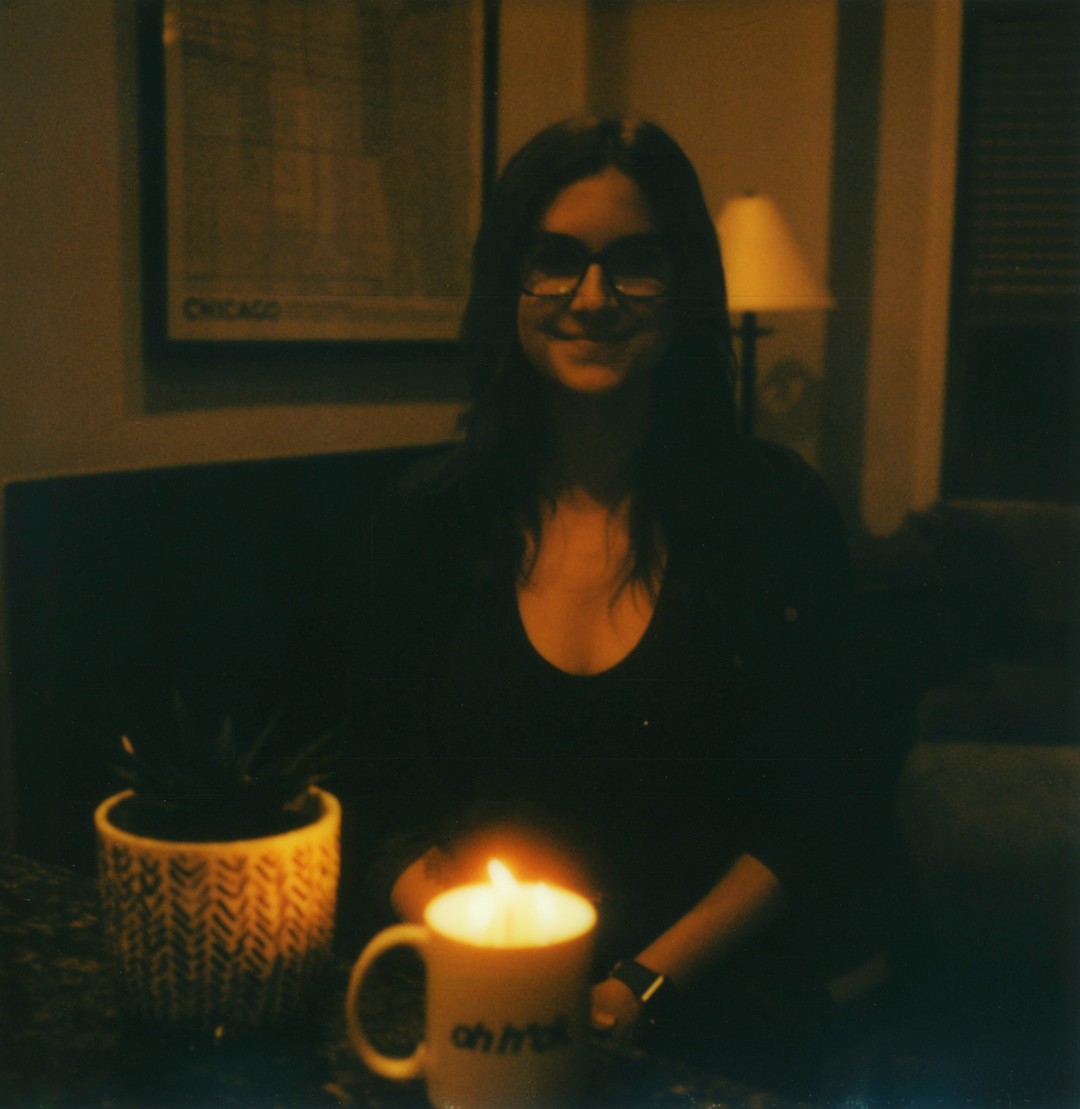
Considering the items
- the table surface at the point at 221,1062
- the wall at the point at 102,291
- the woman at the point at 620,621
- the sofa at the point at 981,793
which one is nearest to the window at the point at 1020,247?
the sofa at the point at 981,793

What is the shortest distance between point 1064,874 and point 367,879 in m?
0.38

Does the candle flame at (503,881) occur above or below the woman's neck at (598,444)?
below

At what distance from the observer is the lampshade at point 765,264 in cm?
80

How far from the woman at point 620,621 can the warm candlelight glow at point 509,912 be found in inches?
10.0

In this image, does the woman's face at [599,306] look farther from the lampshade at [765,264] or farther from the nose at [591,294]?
the lampshade at [765,264]

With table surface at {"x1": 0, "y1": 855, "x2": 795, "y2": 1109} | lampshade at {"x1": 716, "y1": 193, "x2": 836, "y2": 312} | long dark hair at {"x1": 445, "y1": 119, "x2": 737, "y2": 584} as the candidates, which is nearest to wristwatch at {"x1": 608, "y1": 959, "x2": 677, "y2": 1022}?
table surface at {"x1": 0, "y1": 855, "x2": 795, "y2": 1109}

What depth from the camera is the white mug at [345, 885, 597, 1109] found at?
11.5 inches

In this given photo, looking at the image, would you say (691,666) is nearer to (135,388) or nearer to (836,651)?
(836,651)

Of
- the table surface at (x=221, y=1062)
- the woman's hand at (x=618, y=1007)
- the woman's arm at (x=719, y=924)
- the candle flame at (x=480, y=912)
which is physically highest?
the candle flame at (x=480, y=912)

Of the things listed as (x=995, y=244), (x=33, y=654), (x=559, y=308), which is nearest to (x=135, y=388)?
(x=33, y=654)

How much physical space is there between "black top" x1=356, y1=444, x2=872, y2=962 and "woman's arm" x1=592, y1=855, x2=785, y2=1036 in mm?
12

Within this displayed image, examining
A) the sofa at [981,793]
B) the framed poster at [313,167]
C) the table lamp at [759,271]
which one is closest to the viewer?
the sofa at [981,793]

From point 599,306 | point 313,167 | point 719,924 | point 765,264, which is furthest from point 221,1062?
point 765,264

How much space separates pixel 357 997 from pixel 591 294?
0.40 metres
